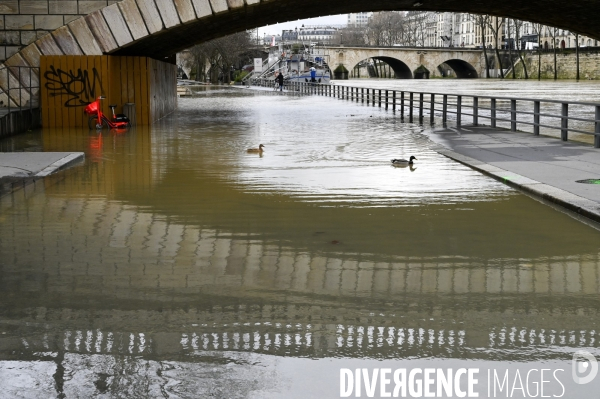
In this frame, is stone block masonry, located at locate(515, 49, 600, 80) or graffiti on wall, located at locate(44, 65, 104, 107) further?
stone block masonry, located at locate(515, 49, 600, 80)

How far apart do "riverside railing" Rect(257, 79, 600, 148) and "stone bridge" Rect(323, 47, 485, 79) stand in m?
50.4

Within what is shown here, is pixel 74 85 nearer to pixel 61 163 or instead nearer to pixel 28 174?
pixel 61 163

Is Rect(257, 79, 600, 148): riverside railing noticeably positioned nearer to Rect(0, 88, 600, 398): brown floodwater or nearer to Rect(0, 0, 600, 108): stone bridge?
Rect(0, 88, 600, 398): brown floodwater

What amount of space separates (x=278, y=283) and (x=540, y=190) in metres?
5.53

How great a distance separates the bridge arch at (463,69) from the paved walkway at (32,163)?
13530cm

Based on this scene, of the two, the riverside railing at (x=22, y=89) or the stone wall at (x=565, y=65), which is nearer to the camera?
the riverside railing at (x=22, y=89)

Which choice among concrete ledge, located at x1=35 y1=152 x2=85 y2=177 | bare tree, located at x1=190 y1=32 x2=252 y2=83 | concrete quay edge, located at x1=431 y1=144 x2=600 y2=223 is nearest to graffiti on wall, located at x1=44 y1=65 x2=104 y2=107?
concrete ledge, located at x1=35 y1=152 x2=85 y2=177

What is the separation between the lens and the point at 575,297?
6.40 m

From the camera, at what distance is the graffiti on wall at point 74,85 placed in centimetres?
2595

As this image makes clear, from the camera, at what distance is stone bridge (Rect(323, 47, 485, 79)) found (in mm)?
144250

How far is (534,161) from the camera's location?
49.5 ft

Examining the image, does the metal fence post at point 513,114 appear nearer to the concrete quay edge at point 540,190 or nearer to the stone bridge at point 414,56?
the concrete quay edge at point 540,190

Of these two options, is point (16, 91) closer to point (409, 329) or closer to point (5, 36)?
point (5, 36)

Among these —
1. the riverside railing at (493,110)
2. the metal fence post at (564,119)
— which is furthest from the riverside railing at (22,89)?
the metal fence post at (564,119)
